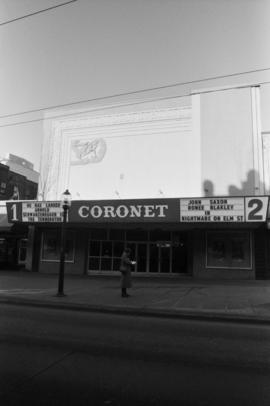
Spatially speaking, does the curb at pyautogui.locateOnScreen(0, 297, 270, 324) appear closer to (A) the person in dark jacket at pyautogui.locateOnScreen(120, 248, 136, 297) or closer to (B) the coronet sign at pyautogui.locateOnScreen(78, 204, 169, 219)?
(A) the person in dark jacket at pyautogui.locateOnScreen(120, 248, 136, 297)

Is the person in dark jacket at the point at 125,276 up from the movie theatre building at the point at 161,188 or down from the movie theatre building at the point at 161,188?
down

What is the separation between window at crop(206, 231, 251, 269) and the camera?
71.7 feet

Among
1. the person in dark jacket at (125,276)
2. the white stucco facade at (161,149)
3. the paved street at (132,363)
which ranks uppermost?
the white stucco facade at (161,149)

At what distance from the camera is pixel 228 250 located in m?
22.1

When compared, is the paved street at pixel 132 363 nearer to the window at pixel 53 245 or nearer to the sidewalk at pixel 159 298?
the sidewalk at pixel 159 298

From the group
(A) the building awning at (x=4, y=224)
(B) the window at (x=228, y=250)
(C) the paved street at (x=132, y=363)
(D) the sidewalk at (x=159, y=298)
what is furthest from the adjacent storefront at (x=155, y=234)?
(C) the paved street at (x=132, y=363)

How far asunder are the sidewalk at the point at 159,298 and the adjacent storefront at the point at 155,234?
2.91 metres

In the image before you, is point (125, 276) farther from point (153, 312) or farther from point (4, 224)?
point (4, 224)

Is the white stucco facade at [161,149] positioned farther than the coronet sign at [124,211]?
Yes

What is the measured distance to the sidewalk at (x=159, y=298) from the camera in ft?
39.4

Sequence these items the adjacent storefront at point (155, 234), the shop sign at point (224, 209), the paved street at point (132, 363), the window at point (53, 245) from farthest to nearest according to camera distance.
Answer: the window at point (53, 245), the adjacent storefront at point (155, 234), the shop sign at point (224, 209), the paved street at point (132, 363)

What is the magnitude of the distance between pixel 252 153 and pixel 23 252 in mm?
16009

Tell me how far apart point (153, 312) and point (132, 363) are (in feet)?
18.9

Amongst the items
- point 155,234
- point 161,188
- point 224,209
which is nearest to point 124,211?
point 161,188
